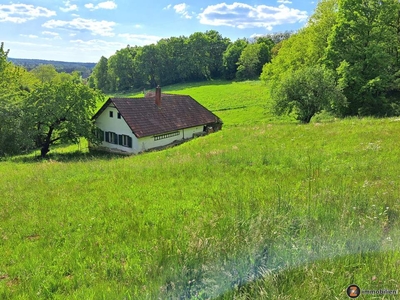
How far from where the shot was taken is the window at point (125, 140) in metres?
28.6

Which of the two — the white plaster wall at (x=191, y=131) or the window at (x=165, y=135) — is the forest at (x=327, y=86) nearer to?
the window at (x=165, y=135)

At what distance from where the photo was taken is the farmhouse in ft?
93.2

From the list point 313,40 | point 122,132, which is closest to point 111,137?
point 122,132

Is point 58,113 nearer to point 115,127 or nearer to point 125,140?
point 115,127

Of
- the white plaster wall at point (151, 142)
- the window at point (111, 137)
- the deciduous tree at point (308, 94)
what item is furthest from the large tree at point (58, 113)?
the deciduous tree at point (308, 94)

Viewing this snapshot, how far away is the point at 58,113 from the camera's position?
2694 centimetres

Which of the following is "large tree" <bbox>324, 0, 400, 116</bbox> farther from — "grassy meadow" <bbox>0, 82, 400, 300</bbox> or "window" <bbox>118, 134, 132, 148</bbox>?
"grassy meadow" <bbox>0, 82, 400, 300</bbox>

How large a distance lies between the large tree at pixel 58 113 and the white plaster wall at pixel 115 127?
194 centimetres

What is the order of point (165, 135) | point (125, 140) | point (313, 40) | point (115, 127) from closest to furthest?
1. point (125, 140)
2. point (115, 127)
3. point (165, 135)
4. point (313, 40)

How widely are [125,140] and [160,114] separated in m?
5.50

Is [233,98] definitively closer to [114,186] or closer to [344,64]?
[344,64]

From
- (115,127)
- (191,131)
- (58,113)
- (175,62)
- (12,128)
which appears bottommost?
(191,131)

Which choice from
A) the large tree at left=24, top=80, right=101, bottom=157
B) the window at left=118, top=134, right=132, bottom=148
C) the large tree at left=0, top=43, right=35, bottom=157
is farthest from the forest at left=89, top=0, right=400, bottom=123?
the large tree at left=0, top=43, right=35, bottom=157

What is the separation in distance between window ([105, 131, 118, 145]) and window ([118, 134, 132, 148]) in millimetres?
701
